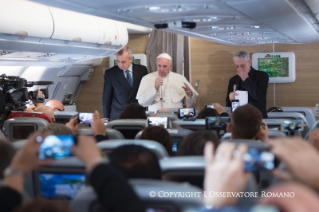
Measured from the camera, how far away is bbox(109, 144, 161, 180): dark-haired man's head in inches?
83.3

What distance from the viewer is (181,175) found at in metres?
2.36

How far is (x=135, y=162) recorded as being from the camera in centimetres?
212

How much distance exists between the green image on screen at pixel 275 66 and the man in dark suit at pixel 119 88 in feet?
12.3

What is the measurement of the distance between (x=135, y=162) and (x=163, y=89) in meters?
6.54

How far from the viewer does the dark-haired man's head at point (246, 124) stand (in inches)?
146

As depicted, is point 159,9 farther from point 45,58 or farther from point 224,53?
point 224,53

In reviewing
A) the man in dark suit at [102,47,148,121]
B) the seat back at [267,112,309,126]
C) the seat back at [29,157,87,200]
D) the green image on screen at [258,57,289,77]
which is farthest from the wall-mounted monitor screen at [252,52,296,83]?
the seat back at [29,157,87,200]

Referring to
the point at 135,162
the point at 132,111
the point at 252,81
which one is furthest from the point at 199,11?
the point at 252,81

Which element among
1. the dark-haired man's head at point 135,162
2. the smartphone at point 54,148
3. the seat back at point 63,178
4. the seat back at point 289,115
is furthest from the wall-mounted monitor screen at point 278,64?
the smartphone at point 54,148

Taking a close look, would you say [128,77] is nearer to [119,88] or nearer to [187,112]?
[119,88]

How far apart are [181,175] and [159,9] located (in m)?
2.40

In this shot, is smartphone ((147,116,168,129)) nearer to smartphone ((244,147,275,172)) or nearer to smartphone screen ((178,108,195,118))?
smartphone screen ((178,108,195,118))

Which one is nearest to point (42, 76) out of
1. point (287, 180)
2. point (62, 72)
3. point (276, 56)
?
point (62, 72)

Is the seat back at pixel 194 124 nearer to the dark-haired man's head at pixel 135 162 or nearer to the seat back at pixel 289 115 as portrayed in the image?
the seat back at pixel 289 115
